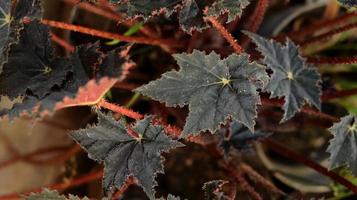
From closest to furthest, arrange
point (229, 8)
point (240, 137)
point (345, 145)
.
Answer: point (229, 8) → point (345, 145) → point (240, 137)

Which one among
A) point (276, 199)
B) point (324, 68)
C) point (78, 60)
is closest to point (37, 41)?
point (78, 60)

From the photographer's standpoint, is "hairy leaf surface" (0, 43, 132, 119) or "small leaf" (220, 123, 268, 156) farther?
"small leaf" (220, 123, 268, 156)

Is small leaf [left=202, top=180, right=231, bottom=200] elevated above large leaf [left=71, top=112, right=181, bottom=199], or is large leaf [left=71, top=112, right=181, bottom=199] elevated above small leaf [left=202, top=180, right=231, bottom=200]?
Answer: large leaf [left=71, top=112, right=181, bottom=199]

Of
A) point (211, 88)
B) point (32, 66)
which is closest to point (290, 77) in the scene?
point (211, 88)

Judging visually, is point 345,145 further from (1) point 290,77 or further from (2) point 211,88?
(2) point 211,88

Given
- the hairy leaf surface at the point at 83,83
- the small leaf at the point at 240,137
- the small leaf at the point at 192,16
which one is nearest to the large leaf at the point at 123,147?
the hairy leaf surface at the point at 83,83

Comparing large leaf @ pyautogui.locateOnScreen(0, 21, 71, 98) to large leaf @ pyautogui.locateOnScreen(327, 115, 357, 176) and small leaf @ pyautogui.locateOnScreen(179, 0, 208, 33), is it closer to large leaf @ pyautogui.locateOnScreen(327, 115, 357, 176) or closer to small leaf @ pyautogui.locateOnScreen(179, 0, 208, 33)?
small leaf @ pyautogui.locateOnScreen(179, 0, 208, 33)

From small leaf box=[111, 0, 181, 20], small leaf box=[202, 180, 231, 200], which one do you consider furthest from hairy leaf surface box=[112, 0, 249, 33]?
small leaf box=[202, 180, 231, 200]

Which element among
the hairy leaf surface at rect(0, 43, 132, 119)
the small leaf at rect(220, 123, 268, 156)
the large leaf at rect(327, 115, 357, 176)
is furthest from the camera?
the small leaf at rect(220, 123, 268, 156)
